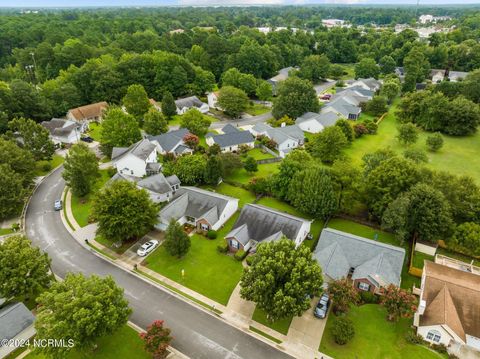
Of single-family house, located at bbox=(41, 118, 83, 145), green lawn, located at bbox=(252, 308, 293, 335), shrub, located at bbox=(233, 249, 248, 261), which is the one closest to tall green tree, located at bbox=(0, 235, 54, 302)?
shrub, located at bbox=(233, 249, 248, 261)

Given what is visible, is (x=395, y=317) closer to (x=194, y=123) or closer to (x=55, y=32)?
(x=194, y=123)

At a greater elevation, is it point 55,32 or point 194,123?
point 55,32

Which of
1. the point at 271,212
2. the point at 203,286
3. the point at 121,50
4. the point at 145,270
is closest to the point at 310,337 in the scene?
the point at 203,286

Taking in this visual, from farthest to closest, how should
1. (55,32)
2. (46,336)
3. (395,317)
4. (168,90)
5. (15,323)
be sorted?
(55,32) → (168,90) → (395,317) → (15,323) → (46,336)

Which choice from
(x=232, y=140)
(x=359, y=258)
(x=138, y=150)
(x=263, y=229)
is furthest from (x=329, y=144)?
(x=138, y=150)

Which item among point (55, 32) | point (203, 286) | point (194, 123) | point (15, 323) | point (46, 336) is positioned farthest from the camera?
point (55, 32)

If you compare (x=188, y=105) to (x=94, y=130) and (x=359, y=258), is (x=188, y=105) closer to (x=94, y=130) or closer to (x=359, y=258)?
(x=94, y=130)

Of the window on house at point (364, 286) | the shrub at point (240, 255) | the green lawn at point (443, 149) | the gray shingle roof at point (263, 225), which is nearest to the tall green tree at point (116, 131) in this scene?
the gray shingle roof at point (263, 225)

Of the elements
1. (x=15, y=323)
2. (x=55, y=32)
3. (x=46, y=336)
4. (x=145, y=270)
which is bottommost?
(x=145, y=270)
